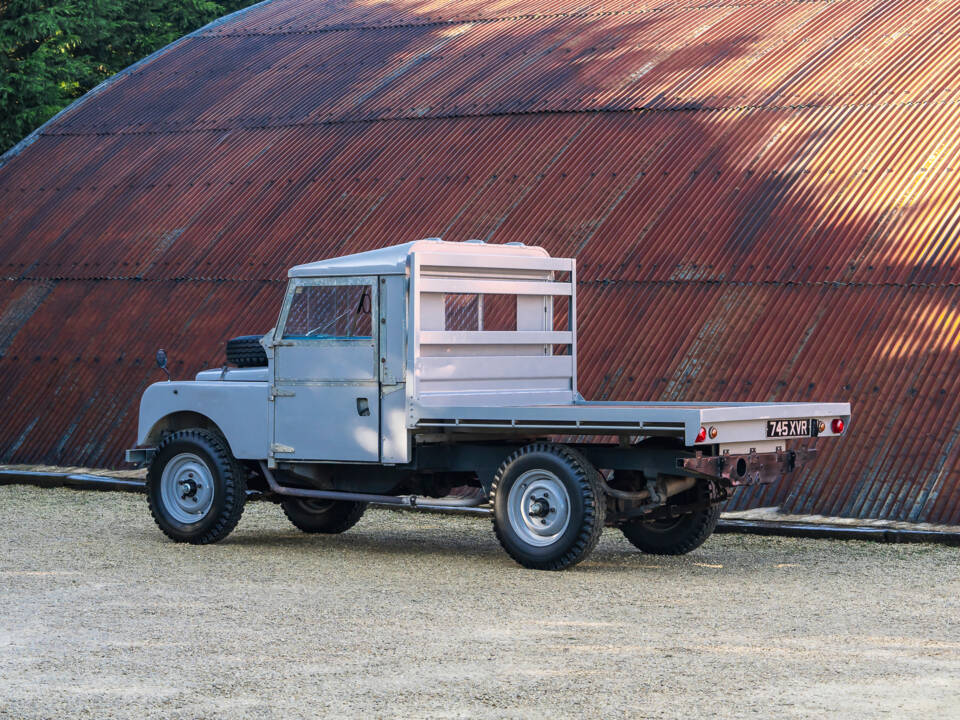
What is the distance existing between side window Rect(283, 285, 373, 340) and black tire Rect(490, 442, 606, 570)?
70.0 inches

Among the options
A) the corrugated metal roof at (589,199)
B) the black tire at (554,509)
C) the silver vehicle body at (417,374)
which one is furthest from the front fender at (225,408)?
the corrugated metal roof at (589,199)

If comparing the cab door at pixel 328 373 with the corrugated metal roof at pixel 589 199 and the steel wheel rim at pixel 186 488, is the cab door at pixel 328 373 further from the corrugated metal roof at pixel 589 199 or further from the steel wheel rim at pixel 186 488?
the corrugated metal roof at pixel 589 199

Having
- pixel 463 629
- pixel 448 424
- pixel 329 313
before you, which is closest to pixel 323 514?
pixel 329 313

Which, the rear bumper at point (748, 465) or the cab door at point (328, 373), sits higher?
the cab door at point (328, 373)

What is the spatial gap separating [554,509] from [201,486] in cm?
→ 339

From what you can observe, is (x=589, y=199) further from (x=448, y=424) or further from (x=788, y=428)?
(x=788, y=428)

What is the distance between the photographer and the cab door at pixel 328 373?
1254cm

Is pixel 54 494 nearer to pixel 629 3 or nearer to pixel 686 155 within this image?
pixel 686 155

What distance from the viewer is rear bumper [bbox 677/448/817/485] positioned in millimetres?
11336

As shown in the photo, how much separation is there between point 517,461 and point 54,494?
775 cm

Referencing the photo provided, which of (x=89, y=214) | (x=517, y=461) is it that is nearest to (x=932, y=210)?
(x=517, y=461)

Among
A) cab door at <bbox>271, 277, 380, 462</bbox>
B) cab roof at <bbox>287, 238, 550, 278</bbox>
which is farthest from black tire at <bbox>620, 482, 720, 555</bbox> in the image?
cab roof at <bbox>287, 238, 550, 278</bbox>

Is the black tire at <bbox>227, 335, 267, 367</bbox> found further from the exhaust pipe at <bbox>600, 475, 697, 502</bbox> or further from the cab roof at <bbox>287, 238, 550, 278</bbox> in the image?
the exhaust pipe at <bbox>600, 475, 697, 502</bbox>

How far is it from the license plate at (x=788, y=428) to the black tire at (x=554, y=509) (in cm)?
143
